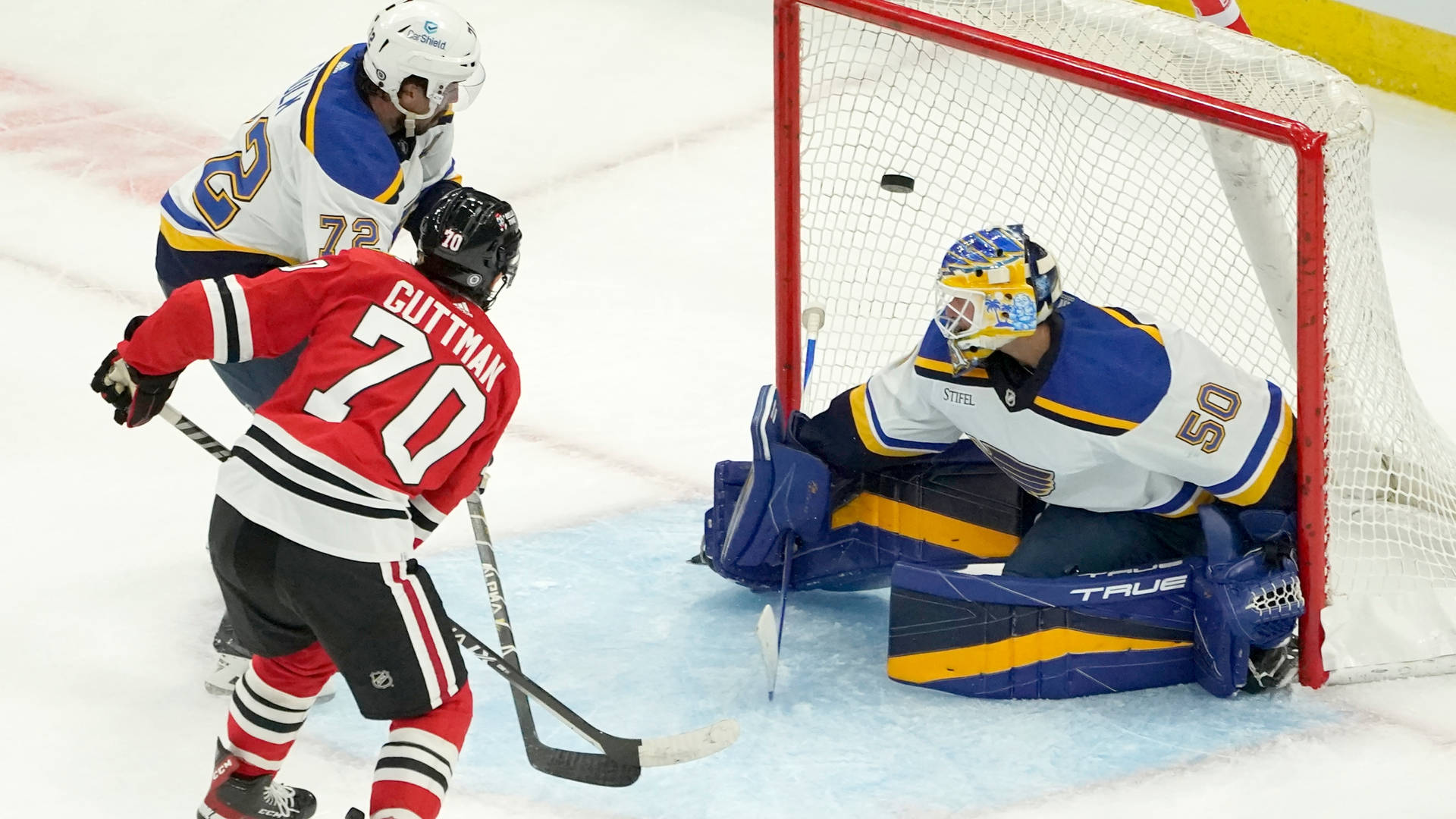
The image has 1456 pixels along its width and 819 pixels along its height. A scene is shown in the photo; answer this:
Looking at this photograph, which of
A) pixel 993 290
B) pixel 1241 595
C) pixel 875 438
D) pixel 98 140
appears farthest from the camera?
pixel 98 140

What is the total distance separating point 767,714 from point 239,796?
87 cm

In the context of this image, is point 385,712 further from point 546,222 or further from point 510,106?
point 510,106

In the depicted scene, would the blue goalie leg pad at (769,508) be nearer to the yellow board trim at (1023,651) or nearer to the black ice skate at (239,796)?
the yellow board trim at (1023,651)

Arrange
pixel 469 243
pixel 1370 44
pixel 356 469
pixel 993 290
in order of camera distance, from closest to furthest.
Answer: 1. pixel 356 469
2. pixel 469 243
3. pixel 993 290
4. pixel 1370 44

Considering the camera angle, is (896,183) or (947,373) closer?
(947,373)

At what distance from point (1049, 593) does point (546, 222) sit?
2362mm

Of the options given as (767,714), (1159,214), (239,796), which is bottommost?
(239,796)

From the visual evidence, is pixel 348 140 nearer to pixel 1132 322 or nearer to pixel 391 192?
pixel 391 192

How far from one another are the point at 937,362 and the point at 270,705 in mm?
1182

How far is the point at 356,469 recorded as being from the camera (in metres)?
2.16

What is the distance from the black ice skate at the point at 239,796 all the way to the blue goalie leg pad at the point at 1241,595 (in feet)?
4.80

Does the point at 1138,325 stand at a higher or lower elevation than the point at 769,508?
higher

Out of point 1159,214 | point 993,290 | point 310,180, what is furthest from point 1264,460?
point 310,180

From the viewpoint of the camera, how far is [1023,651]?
285cm
